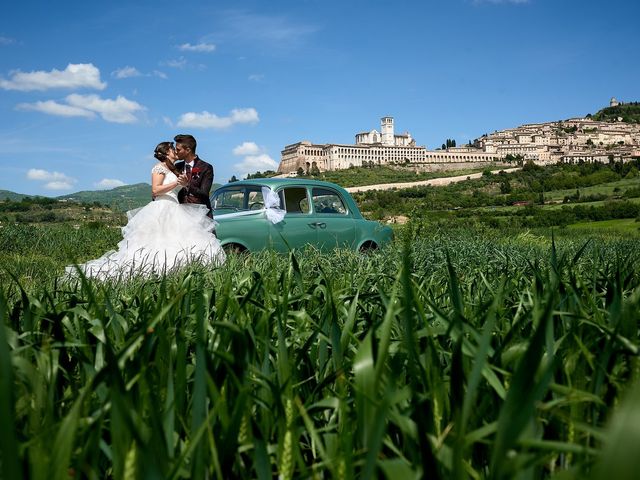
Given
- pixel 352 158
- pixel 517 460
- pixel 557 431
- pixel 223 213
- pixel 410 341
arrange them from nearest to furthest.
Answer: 1. pixel 517 460
2. pixel 410 341
3. pixel 557 431
4. pixel 223 213
5. pixel 352 158

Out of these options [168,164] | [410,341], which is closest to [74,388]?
[410,341]

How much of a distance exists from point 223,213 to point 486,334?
28.2ft

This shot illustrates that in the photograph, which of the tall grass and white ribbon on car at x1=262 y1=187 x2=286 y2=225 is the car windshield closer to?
white ribbon on car at x1=262 y1=187 x2=286 y2=225

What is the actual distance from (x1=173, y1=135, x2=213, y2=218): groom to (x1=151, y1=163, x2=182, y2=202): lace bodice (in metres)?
0.16

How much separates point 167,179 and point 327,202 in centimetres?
281

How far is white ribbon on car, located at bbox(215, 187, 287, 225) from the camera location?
9.00 m

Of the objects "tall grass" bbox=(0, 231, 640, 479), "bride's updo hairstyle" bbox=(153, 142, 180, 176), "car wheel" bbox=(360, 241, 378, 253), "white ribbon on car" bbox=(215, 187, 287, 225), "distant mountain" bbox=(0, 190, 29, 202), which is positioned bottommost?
"car wheel" bbox=(360, 241, 378, 253)

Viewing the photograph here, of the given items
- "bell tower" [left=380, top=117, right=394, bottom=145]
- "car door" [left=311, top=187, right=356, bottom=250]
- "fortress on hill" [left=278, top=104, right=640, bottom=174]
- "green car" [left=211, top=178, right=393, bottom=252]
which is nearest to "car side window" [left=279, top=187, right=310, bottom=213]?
"green car" [left=211, top=178, right=393, bottom=252]

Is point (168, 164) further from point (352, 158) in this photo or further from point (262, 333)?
point (352, 158)

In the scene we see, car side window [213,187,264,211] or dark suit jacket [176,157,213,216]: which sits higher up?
dark suit jacket [176,157,213,216]

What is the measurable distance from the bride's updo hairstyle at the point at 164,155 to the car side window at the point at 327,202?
95.7 inches

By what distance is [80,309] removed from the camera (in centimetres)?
220

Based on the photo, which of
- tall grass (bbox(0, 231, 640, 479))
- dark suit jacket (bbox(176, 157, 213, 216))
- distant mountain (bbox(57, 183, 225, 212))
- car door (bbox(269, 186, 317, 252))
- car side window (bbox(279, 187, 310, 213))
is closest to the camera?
tall grass (bbox(0, 231, 640, 479))

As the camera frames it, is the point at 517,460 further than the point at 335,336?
Result: No
